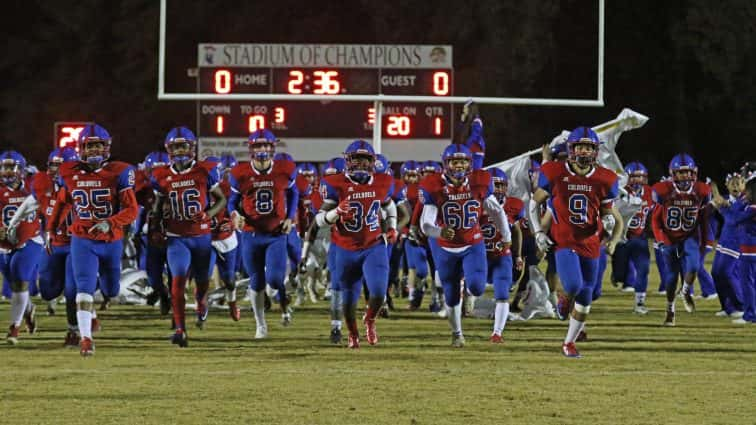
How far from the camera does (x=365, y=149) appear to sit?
1317cm

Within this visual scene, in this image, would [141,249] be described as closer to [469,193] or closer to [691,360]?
[469,193]

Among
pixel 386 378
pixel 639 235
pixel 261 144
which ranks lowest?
pixel 386 378

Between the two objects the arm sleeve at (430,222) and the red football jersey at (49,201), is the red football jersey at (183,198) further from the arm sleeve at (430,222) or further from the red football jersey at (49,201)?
the arm sleeve at (430,222)

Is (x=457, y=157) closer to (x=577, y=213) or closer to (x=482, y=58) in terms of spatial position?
(x=577, y=213)

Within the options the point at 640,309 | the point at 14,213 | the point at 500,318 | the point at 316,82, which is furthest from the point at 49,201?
the point at 316,82

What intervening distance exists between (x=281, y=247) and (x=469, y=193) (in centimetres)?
209

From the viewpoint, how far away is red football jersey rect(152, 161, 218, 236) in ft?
43.0

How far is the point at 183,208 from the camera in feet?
43.0

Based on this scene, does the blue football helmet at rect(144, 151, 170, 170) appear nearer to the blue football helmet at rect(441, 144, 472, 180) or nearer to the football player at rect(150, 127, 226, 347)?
the football player at rect(150, 127, 226, 347)

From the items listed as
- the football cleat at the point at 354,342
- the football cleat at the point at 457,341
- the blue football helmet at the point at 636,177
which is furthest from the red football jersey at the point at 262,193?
the blue football helmet at the point at 636,177

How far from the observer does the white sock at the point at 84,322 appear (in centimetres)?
1226

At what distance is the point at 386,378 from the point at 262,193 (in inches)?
146

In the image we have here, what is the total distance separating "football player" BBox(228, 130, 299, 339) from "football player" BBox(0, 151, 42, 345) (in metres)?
1.91

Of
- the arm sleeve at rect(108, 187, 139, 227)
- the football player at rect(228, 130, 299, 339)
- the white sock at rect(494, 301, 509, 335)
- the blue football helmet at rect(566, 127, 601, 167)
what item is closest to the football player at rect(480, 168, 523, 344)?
the white sock at rect(494, 301, 509, 335)
